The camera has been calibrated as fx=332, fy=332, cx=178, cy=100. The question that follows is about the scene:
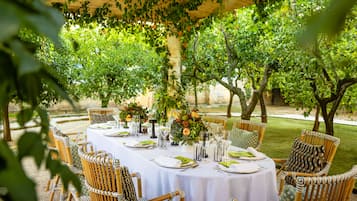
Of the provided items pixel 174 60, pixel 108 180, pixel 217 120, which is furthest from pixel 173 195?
pixel 174 60

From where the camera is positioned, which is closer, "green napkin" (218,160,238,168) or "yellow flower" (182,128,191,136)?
"green napkin" (218,160,238,168)

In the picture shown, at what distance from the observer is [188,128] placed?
294cm

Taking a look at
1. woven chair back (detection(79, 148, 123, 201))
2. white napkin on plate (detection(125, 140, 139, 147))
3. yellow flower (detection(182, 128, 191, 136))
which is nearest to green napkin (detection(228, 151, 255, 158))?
yellow flower (detection(182, 128, 191, 136))

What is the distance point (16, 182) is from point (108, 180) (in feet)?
6.68

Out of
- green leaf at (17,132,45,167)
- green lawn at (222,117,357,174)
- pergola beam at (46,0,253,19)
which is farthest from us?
green lawn at (222,117,357,174)

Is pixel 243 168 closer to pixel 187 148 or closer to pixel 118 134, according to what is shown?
pixel 187 148

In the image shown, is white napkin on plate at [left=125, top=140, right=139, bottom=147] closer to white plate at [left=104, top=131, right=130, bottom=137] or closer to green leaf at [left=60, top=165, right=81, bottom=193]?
white plate at [left=104, top=131, right=130, bottom=137]

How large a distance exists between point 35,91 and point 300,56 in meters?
5.24

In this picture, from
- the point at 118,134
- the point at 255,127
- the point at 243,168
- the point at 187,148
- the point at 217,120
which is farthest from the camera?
the point at 217,120

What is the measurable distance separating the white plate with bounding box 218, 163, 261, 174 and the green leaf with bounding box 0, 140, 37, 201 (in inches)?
85.3

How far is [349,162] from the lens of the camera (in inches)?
216

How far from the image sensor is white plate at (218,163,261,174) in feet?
7.98

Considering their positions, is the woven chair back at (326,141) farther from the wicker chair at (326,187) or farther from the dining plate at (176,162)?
the dining plate at (176,162)

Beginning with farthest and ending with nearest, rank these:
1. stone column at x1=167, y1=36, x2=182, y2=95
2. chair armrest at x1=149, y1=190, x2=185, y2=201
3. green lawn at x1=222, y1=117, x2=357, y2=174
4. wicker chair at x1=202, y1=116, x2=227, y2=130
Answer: stone column at x1=167, y1=36, x2=182, y2=95, green lawn at x1=222, y1=117, x2=357, y2=174, wicker chair at x1=202, y1=116, x2=227, y2=130, chair armrest at x1=149, y1=190, x2=185, y2=201
